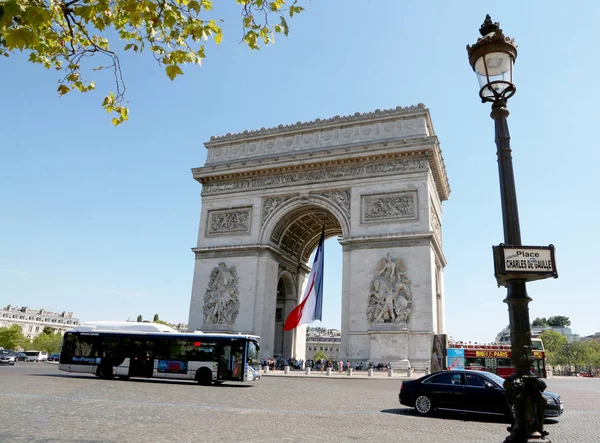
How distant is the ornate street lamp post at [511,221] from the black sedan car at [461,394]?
649cm

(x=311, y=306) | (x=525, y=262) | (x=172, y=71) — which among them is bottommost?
(x=525, y=262)

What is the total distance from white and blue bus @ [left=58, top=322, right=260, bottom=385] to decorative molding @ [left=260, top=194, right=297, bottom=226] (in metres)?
13.4

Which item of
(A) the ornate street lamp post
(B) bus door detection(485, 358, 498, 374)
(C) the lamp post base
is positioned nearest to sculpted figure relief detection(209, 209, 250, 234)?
(B) bus door detection(485, 358, 498, 374)

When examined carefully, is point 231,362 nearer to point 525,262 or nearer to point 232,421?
point 232,421

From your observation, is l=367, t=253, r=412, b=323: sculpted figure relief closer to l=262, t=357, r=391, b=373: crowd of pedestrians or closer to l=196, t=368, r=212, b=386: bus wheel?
l=262, t=357, r=391, b=373: crowd of pedestrians

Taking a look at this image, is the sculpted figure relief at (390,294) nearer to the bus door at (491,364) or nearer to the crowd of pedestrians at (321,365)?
the crowd of pedestrians at (321,365)

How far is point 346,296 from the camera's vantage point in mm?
29797

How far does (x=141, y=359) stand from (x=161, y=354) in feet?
3.13

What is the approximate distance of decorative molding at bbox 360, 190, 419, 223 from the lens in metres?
29.7

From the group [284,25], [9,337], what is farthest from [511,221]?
[9,337]

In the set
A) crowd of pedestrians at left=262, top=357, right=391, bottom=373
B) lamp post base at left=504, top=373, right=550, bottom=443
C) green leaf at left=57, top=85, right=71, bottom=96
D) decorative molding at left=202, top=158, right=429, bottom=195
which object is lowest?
crowd of pedestrians at left=262, top=357, right=391, bottom=373

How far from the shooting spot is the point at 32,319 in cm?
11731

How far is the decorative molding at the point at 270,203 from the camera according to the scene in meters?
33.2

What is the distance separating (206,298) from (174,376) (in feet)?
44.0
